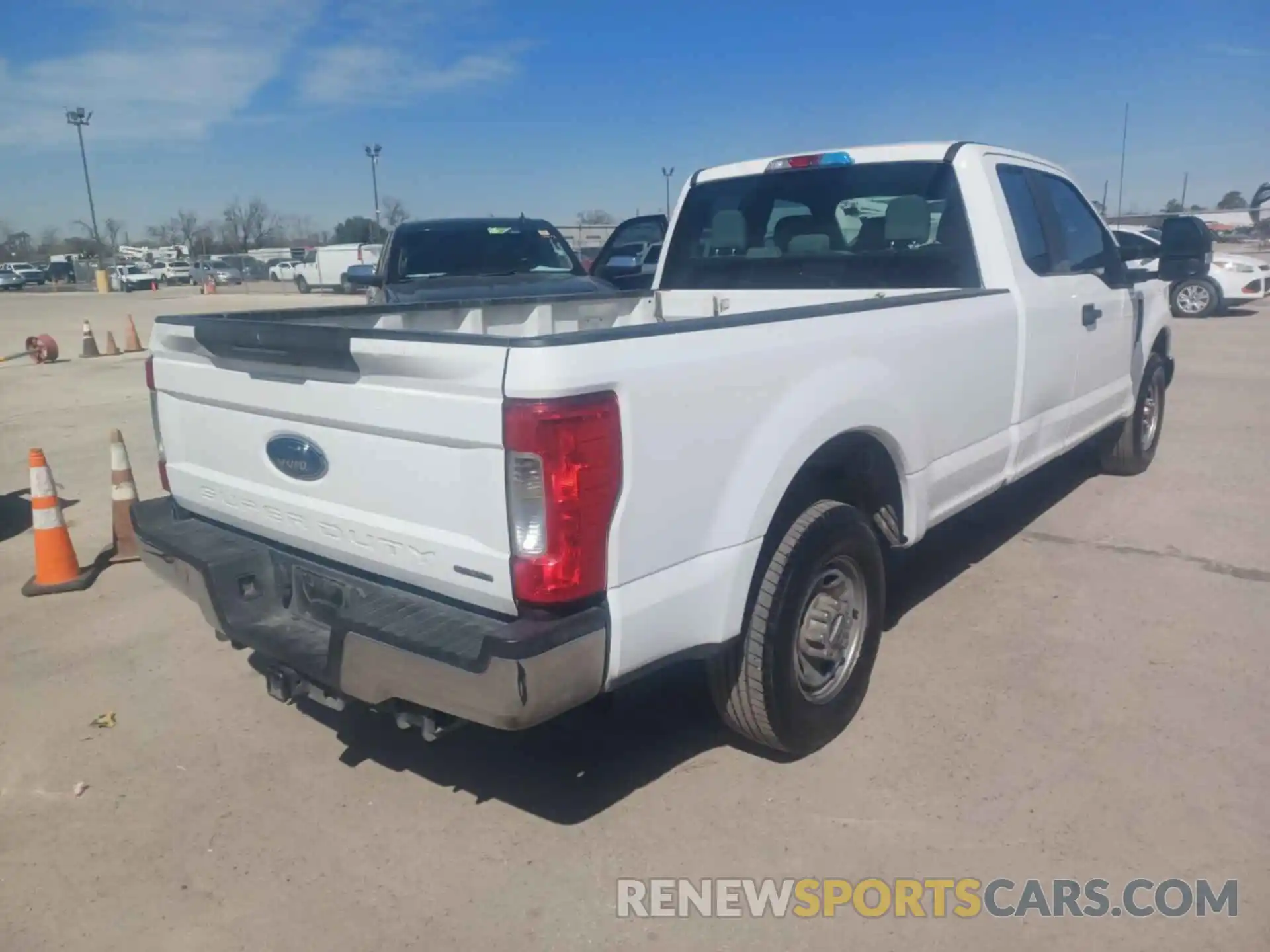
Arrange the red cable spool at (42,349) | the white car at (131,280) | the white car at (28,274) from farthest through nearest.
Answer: the white car at (28,274) < the white car at (131,280) < the red cable spool at (42,349)

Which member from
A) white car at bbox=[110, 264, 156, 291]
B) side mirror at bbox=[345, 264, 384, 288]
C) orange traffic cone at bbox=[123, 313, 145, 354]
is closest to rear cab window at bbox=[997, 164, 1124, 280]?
side mirror at bbox=[345, 264, 384, 288]

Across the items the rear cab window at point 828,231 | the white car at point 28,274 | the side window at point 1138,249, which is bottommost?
the white car at point 28,274

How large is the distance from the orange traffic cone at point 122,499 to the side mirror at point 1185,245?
5923 millimetres

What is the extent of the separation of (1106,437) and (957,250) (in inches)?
114

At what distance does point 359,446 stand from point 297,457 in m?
0.34

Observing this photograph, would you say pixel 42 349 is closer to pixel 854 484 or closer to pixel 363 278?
pixel 363 278

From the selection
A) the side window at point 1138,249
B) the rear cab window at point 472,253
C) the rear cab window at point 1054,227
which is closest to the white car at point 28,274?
the rear cab window at point 472,253

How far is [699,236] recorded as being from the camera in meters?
5.52

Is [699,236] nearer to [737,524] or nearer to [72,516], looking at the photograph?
[737,524]

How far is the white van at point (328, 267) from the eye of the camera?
1668 inches

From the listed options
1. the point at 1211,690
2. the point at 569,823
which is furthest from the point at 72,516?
the point at 1211,690

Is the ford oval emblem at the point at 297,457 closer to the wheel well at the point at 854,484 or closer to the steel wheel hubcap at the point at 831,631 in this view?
the wheel well at the point at 854,484

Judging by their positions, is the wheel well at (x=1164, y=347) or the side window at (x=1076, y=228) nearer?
the side window at (x=1076, y=228)

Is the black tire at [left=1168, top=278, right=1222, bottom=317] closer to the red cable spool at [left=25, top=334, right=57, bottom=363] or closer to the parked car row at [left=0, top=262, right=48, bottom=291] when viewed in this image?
the red cable spool at [left=25, top=334, right=57, bottom=363]
